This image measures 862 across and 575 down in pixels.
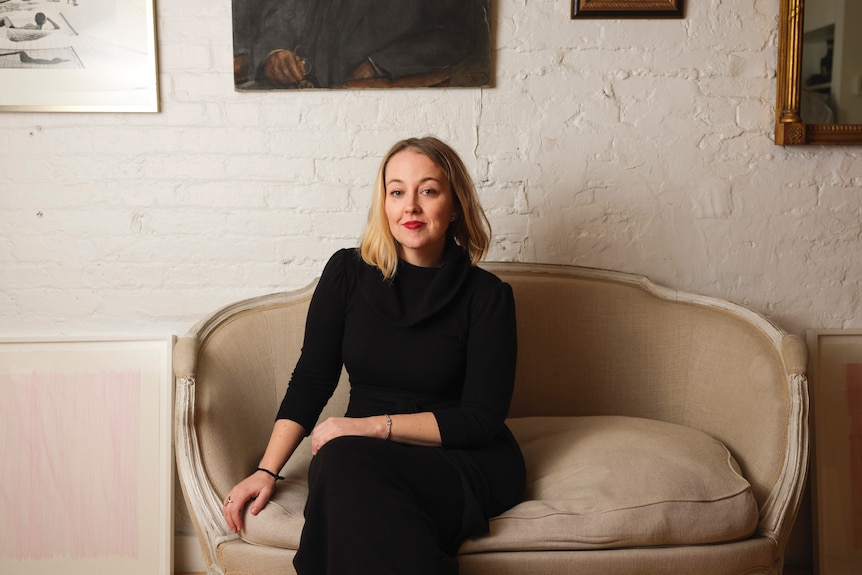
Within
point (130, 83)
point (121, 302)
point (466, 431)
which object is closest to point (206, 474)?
point (466, 431)

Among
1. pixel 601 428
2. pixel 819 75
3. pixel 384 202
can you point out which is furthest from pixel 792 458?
pixel 819 75

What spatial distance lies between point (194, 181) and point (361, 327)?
3.22 ft

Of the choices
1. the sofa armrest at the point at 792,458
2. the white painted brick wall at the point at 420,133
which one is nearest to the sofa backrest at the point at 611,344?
the white painted brick wall at the point at 420,133

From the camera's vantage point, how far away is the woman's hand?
1.73m

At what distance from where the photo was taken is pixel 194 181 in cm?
255

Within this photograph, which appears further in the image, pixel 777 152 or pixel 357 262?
pixel 777 152

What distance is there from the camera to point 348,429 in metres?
1.74

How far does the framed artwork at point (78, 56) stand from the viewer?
2451mm

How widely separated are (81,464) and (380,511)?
145 cm

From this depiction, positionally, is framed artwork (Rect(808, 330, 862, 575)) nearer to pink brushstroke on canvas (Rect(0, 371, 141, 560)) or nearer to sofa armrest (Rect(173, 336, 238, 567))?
sofa armrest (Rect(173, 336, 238, 567))

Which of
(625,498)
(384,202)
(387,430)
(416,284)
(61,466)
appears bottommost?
(61,466)

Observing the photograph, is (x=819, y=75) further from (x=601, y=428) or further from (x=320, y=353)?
(x=320, y=353)

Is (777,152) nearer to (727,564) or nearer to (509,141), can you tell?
(509,141)

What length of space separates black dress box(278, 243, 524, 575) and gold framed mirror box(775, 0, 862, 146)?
4.22 ft
